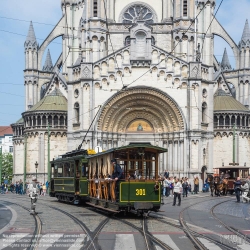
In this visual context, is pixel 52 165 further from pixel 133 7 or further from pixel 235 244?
pixel 133 7

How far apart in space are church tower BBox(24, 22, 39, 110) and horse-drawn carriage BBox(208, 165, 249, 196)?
23.7 metres

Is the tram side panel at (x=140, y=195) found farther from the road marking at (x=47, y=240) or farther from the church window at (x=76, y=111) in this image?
the church window at (x=76, y=111)

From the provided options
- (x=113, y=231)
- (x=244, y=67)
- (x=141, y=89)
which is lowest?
(x=113, y=231)

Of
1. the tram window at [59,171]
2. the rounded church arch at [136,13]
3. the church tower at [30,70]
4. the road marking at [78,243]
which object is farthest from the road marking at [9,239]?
the church tower at [30,70]

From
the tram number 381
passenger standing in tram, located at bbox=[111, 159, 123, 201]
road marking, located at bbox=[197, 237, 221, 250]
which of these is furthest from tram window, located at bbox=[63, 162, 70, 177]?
road marking, located at bbox=[197, 237, 221, 250]

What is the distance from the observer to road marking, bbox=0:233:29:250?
47.0 ft

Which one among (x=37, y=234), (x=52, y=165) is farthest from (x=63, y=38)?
(x=37, y=234)

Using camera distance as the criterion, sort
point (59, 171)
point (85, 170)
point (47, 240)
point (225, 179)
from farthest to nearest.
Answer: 1. point (225, 179)
2. point (59, 171)
3. point (85, 170)
4. point (47, 240)

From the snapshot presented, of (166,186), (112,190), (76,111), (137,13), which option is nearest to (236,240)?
(112,190)

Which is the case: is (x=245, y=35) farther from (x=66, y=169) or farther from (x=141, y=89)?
(x=66, y=169)

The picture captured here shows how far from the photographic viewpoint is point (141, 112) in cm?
5866

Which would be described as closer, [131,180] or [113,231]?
[113,231]

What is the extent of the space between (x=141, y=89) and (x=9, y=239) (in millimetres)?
41640

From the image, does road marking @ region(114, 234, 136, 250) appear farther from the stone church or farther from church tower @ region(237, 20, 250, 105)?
church tower @ region(237, 20, 250, 105)
